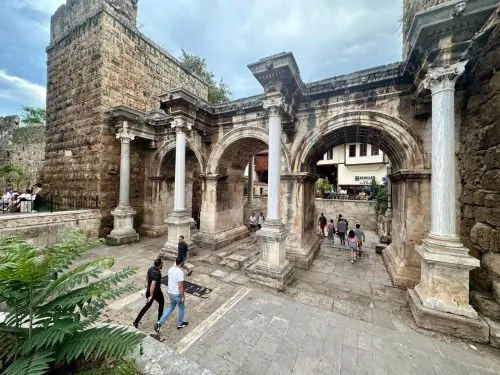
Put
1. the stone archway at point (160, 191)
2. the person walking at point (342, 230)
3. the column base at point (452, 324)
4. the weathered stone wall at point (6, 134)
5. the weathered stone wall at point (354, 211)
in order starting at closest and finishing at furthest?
the column base at point (452, 324), the person walking at point (342, 230), the stone archway at point (160, 191), the weathered stone wall at point (354, 211), the weathered stone wall at point (6, 134)

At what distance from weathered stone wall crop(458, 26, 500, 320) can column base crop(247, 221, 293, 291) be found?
3.82m

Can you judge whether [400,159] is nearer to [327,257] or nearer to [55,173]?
[327,257]

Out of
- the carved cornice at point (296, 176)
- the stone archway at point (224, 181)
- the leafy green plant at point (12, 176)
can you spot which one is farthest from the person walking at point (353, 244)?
the leafy green plant at point (12, 176)

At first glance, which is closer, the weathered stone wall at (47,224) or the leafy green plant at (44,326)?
the leafy green plant at (44,326)

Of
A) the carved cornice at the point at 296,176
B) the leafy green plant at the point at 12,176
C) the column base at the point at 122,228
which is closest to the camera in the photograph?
the carved cornice at the point at 296,176

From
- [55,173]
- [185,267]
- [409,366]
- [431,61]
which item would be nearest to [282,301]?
[409,366]

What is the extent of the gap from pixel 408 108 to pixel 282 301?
6138mm

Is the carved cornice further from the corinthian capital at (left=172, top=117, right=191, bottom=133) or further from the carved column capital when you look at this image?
the carved column capital

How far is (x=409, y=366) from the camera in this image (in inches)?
125

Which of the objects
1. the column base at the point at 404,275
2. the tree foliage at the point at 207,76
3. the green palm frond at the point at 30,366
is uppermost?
the tree foliage at the point at 207,76

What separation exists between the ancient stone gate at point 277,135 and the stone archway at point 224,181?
0.19ft

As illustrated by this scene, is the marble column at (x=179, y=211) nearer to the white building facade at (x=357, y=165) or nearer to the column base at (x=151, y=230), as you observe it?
the column base at (x=151, y=230)

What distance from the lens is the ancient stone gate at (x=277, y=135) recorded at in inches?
163

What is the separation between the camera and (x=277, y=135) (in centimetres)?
593
